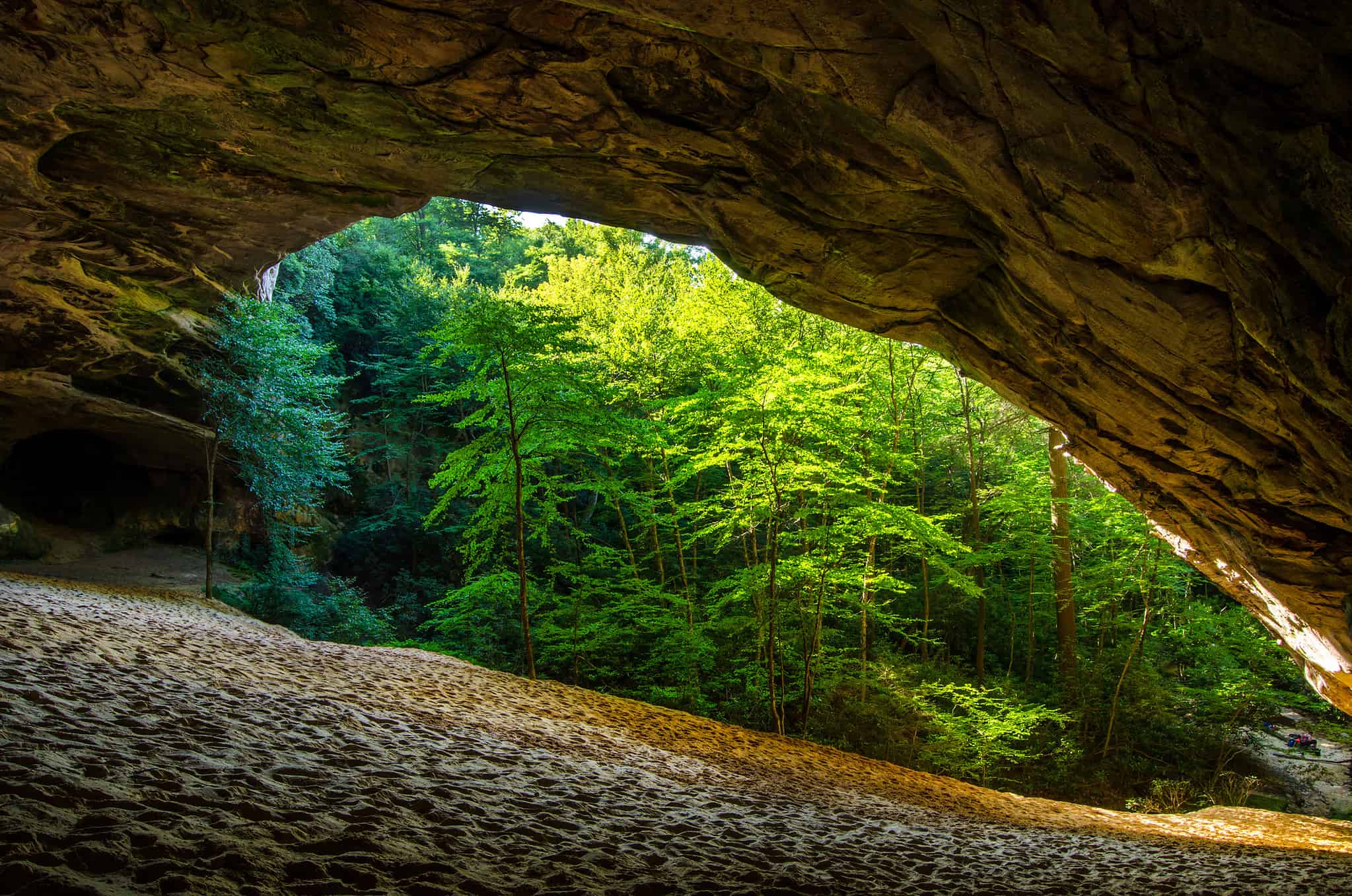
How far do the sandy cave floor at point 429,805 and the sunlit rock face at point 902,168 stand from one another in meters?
3.40

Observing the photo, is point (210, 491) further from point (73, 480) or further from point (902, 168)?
point (902, 168)

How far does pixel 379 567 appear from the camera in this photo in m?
19.4

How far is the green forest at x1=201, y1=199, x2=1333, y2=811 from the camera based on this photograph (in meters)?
10.3

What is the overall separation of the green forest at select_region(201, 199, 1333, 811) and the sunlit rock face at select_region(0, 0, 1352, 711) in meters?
2.53

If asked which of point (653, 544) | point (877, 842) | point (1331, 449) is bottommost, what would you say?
point (877, 842)

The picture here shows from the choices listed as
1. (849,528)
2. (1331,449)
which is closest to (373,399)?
(849,528)

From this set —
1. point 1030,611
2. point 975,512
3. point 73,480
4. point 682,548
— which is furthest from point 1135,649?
point 73,480

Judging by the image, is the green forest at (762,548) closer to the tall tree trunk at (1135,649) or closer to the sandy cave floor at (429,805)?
the tall tree trunk at (1135,649)

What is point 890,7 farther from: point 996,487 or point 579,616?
point 996,487

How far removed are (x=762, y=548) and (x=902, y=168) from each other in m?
12.0

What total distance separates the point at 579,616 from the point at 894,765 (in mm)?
5742

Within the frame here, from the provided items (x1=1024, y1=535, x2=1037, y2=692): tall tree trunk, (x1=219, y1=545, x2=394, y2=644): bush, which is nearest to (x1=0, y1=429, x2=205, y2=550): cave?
(x1=219, y1=545, x2=394, y2=644): bush

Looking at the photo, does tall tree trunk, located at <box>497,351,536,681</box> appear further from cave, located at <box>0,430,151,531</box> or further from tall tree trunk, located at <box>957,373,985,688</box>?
cave, located at <box>0,430,151,531</box>

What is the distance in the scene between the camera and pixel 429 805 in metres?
3.66
